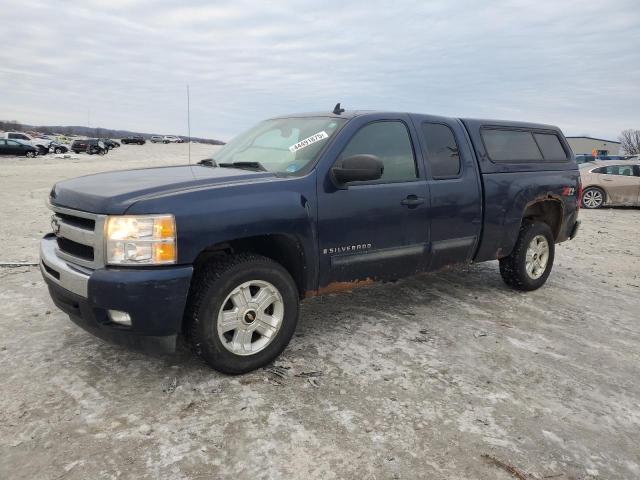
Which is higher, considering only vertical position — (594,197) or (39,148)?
(39,148)

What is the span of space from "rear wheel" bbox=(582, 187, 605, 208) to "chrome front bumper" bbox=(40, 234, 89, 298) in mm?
14784

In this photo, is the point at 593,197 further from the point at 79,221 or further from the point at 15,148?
the point at 15,148

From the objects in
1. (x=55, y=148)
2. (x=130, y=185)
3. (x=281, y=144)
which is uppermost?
(x=281, y=144)

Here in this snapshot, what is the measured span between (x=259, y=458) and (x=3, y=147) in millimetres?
39929

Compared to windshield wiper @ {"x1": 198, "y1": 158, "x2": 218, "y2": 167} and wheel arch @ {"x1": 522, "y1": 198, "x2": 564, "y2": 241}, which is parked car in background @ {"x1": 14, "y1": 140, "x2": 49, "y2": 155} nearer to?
windshield wiper @ {"x1": 198, "y1": 158, "x2": 218, "y2": 167}

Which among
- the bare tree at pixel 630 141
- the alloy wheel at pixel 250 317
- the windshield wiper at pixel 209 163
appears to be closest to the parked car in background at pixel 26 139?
the windshield wiper at pixel 209 163

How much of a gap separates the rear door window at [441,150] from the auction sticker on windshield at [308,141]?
1.07m

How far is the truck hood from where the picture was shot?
9.45 feet

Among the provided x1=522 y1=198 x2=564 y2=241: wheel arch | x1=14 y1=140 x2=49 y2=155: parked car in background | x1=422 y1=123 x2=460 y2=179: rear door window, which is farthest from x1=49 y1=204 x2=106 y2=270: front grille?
x1=14 y1=140 x2=49 y2=155: parked car in background

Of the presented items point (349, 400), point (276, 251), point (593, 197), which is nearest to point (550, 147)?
point (276, 251)

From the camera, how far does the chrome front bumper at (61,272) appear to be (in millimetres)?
2893

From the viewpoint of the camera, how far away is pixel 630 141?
92.3m

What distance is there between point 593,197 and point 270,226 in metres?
14.2

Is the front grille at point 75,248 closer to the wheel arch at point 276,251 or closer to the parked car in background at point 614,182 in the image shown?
the wheel arch at point 276,251
